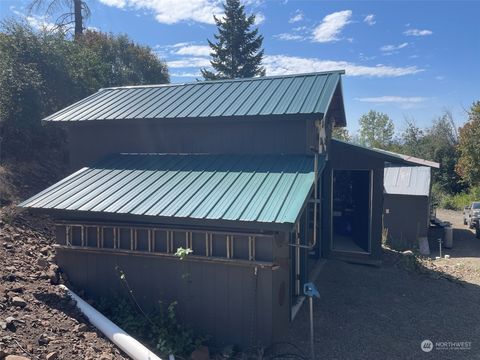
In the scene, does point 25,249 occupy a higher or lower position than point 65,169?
lower

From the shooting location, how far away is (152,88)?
391 inches

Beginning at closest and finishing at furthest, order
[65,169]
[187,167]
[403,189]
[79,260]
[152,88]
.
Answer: [79,260], [187,167], [152,88], [65,169], [403,189]

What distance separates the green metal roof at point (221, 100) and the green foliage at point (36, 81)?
2.34m

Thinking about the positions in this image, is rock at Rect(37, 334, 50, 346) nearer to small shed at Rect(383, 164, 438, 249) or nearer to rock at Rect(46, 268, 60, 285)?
rock at Rect(46, 268, 60, 285)

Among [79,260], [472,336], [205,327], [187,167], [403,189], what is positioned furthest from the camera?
[403,189]

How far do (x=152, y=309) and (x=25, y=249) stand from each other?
2898 mm

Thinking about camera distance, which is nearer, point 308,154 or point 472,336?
point 472,336

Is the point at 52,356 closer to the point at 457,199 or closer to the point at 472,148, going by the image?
the point at 472,148

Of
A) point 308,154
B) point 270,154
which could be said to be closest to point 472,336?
point 308,154

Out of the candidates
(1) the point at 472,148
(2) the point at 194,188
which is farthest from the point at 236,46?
(2) the point at 194,188

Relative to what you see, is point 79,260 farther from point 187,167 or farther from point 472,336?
point 472,336

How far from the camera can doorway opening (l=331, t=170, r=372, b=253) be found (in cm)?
1034

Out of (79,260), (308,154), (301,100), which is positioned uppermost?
(301,100)

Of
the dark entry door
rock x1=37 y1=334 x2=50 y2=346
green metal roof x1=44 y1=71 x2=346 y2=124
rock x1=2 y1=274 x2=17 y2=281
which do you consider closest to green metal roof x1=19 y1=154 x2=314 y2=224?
green metal roof x1=44 y1=71 x2=346 y2=124
